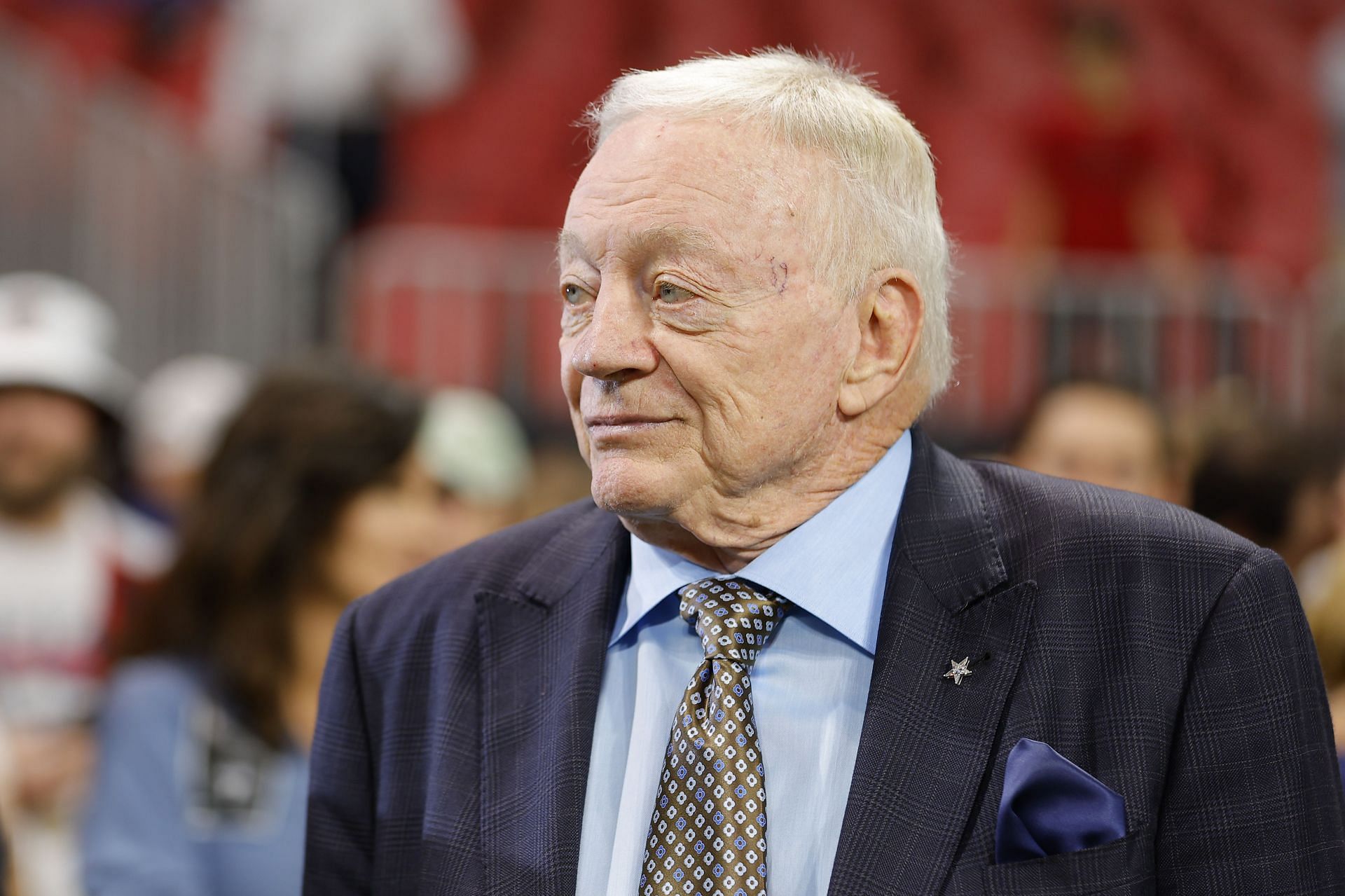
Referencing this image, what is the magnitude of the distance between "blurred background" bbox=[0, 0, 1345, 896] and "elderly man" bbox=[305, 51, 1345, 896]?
117cm

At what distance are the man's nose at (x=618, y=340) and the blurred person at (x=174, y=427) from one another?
4001 millimetres

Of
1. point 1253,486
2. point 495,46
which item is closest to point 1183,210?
point 495,46

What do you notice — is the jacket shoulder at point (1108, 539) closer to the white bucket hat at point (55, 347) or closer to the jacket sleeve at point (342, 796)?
the jacket sleeve at point (342, 796)

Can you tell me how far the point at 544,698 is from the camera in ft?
6.34

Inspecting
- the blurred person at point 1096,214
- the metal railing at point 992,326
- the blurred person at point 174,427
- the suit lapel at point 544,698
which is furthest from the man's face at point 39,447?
the blurred person at point 1096,214

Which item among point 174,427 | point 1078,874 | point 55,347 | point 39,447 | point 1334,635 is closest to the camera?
point 1078,874

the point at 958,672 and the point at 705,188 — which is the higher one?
the point at 705,188

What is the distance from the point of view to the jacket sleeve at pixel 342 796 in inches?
79.3

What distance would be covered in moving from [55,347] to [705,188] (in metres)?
3.69

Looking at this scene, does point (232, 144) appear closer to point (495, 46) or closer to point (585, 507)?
point (495, 46)

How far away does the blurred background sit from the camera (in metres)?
3.16

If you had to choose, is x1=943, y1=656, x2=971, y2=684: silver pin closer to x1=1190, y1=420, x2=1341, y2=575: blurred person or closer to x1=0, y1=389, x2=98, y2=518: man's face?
x1=1190, y1=420, x2=1341, y2=575: blurred person

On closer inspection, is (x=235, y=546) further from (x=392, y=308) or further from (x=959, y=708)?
(x=392, y=308)

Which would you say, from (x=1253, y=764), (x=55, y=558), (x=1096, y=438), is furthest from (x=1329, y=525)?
(x=55, y=558)
